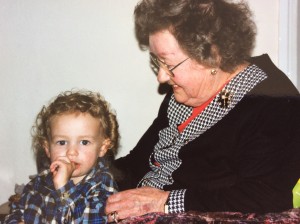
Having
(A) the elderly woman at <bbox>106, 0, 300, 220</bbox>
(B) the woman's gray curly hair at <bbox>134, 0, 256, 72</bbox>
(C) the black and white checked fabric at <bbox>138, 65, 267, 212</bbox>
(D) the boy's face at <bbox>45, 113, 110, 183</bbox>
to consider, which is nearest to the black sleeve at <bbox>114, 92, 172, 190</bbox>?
(C) the black and white checked fabric at <bbox>138, 65, 267, 212</bbox>

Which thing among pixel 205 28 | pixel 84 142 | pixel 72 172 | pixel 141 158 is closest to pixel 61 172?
pixel 72 172

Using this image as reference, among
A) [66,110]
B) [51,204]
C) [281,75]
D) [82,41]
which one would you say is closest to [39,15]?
[82,41]

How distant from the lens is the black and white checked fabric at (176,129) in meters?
1.66

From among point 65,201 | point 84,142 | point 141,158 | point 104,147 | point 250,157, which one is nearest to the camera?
point 250,157

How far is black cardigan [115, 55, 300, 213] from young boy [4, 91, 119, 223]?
32 centimetres

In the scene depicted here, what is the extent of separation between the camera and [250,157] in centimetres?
152

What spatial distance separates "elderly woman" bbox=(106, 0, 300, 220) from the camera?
1.50 meters

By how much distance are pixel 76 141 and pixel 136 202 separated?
345 millimetres

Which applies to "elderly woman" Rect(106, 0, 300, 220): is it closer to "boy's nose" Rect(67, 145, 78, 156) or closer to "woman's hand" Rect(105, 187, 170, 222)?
"woman's hand" Rect(105, 187, 170, 222)

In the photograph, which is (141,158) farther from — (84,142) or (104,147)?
(84,142)

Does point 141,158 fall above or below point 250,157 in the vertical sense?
below

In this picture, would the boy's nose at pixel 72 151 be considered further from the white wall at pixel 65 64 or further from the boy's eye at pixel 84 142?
the white wall at pixel 65 64

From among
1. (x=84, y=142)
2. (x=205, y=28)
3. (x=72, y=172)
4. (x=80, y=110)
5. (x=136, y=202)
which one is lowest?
(x=136, y=202)

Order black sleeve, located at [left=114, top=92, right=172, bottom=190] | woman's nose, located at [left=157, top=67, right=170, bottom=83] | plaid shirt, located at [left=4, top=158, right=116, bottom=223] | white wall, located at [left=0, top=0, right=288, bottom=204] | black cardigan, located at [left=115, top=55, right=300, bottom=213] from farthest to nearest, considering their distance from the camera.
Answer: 1. white wall, located at [left=0, top=0, right=288, bottom=204]
2. black sleeve, located at [left=114, top=92, right=172, bottom=190]
3. woman's nose, located at [left=157, top=67, right=170, bottom=83]
4. plaid shirt, located at [left=4, top=158, right=116, bottom=223]
5. black cardigan, located at [left=115, top=55, right=300, bottom=213]
